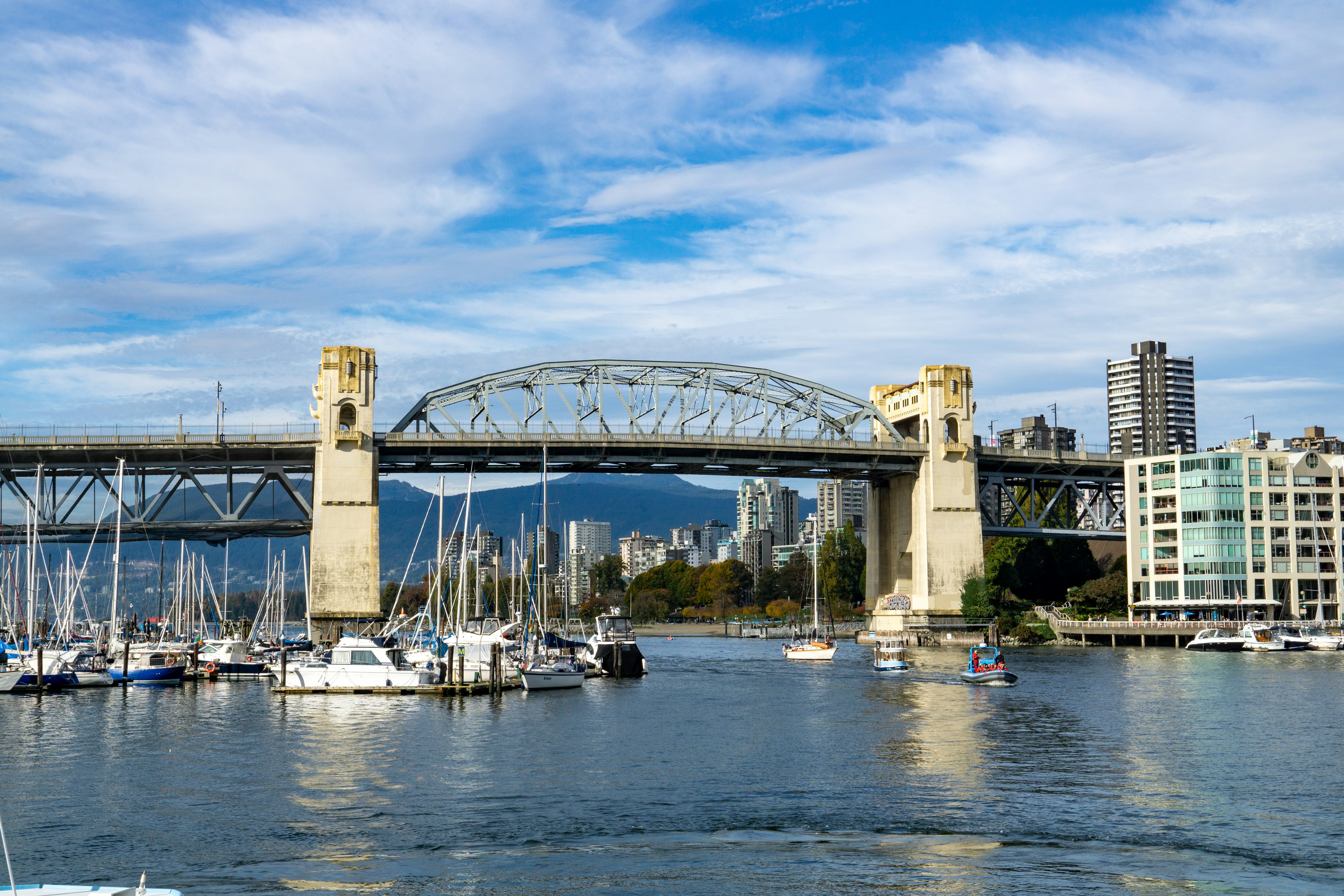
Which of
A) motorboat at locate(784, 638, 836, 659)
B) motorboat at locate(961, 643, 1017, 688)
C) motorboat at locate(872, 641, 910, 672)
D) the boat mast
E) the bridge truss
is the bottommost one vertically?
motorboat at locate(784, 638, 836, 659)

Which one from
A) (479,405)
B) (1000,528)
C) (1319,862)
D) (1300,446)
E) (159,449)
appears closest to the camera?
(1319,862)

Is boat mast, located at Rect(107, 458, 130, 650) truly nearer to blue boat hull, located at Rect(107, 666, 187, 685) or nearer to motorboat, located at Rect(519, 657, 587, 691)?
blue boat hull, located at Rect(107, 666, 187, 685)

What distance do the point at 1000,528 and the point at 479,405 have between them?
5627 centimetres

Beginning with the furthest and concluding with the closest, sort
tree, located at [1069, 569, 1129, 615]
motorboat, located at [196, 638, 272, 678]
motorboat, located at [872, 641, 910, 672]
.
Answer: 1. tree, located at [1069, 569, 1129, 615]
2. motorboat, located at [872, 641, 910, 672]
3. motorboat, located at [196, 638, 272, 678]

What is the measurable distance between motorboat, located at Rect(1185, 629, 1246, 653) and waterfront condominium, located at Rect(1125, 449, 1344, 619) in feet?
36.2

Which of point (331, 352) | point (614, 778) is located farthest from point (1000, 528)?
point (614, 778)

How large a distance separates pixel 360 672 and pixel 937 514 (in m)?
74.4

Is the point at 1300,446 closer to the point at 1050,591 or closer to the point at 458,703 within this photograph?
the point at 1050,591

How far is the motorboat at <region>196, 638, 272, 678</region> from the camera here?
9031cm

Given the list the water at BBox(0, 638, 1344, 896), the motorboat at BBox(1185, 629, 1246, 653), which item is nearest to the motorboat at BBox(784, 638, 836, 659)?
the motorboat at BBox(1185, 629, 1246, 653)

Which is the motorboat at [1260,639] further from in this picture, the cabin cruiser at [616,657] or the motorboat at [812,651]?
the cabin cruiser at [616,657]

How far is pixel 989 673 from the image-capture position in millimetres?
79688

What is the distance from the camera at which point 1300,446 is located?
19100 centimetres

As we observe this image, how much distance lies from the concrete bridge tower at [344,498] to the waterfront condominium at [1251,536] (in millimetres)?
83082
